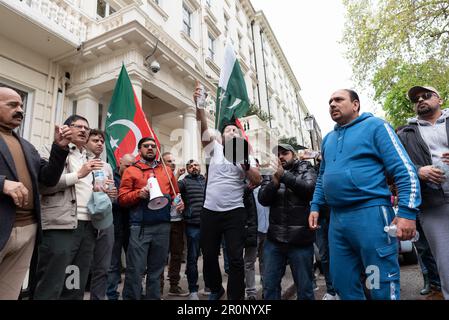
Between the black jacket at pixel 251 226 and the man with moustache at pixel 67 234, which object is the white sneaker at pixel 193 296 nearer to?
the black jacket at pixel 251 226

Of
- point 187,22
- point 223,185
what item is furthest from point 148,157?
point 187,22

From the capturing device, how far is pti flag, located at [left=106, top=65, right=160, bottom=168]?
4.56 metres

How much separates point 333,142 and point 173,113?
7.69 meters

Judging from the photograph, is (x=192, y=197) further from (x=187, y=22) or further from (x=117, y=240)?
(x=187, y=22)

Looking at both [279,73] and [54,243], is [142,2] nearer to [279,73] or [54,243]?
[54,243]

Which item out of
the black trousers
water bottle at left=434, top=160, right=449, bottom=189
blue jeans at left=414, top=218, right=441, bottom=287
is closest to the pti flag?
the black trousers

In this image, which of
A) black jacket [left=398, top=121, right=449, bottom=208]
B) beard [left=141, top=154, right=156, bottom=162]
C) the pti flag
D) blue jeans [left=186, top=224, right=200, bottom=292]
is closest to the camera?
black jacket [left=398, top=121, right=449, bottom=208]

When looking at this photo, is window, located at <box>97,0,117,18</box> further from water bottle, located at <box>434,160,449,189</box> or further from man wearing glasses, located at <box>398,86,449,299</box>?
water bottle, located at <box>434,160,449,189</box>

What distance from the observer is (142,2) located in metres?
9.31

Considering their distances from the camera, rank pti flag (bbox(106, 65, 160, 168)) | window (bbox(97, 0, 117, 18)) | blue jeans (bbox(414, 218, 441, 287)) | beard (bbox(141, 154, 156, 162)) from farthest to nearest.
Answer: window (bbox(97, 0, 117, 18))
pti flag (bbox(106, 65, 160, 168))
blue jeans (bbox(414, 218, 441, 287))
beard (bbox(141, 154, 156, 162))

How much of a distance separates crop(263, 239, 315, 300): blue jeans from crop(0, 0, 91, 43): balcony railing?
6677mm

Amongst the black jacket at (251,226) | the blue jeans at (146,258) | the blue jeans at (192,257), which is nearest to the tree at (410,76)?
the black jacket at (251,226)

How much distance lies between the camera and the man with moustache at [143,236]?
3.20 metres

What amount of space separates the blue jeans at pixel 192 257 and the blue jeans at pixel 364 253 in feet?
7.95
